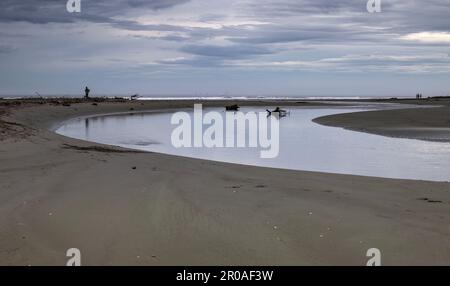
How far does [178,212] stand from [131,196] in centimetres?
126

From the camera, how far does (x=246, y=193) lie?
824 cm

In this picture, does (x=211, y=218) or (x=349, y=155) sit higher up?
(x=211, y=218)

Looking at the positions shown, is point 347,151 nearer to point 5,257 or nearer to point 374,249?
point 374,249

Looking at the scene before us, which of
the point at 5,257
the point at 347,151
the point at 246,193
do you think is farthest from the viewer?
the point at 347,151

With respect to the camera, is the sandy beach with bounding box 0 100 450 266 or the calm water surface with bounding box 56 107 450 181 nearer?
the sandy beach with bounding box 0 100 450 266

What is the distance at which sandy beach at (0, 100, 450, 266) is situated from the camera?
517 centimetres

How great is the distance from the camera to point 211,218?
647 cm

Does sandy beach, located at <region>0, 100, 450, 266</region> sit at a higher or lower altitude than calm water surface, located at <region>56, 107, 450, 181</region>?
higher

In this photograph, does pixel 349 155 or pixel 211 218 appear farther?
pixel 349 155

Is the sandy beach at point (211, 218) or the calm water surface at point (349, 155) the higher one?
the sandy beach at point (211, 218)

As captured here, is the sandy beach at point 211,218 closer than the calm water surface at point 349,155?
Yes

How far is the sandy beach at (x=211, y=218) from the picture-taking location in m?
5.17
